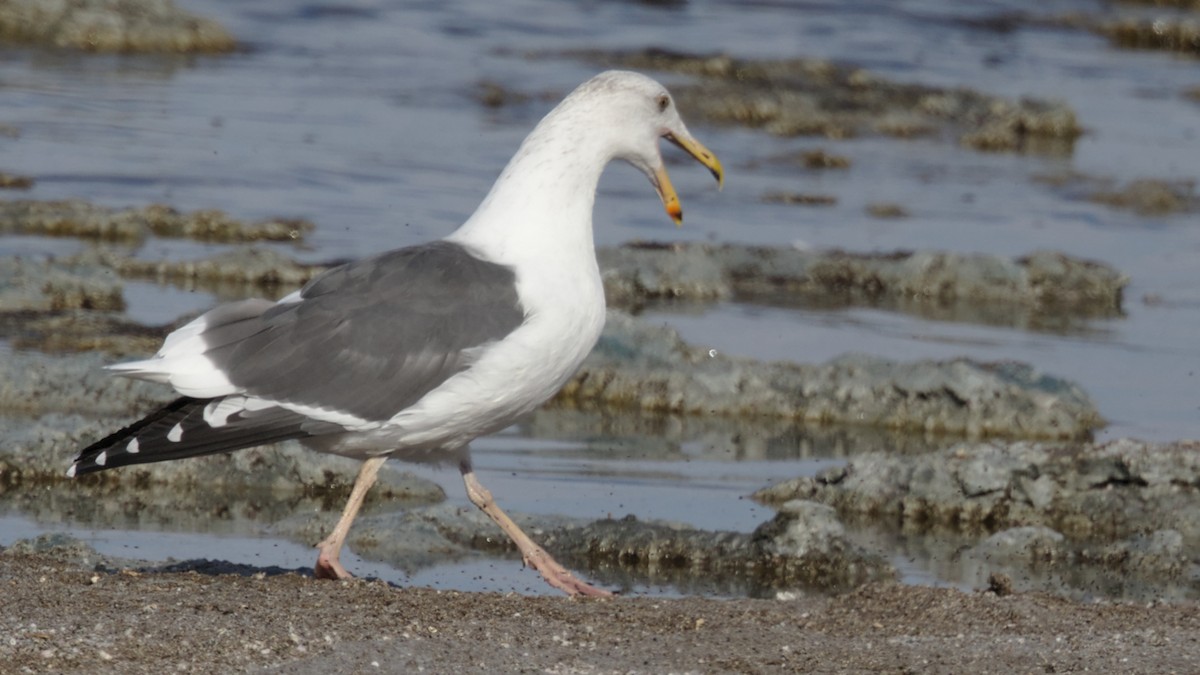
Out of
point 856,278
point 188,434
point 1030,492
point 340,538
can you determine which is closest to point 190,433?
point 188,434

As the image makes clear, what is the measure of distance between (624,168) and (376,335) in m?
9.61

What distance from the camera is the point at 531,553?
5.71m

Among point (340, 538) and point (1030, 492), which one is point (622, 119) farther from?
point (1030, 492)

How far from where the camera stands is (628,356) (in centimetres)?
895

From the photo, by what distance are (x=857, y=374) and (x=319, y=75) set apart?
10698mm

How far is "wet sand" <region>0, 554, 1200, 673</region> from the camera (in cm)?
439

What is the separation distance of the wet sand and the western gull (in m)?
0.41

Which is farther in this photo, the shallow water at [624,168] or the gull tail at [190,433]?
the shallow water at [624,168]

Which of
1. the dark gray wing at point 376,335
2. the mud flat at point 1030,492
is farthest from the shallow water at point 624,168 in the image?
the dark gray wing at point 376,335

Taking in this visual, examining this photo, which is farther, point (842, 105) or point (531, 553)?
point (842, 105)

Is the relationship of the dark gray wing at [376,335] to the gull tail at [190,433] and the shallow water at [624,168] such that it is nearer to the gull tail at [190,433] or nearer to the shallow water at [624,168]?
the gull tail at [190,433]

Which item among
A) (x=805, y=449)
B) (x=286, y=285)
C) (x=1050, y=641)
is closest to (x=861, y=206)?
(x=286, y=285)

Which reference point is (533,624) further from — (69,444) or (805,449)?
(805,449)

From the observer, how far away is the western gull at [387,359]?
5.22m
